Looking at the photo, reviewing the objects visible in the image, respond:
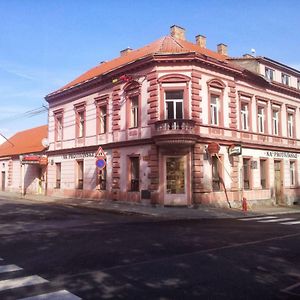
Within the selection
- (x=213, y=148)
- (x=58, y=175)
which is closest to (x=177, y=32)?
(x=213, y=148)

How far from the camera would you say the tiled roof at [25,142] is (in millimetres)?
38044

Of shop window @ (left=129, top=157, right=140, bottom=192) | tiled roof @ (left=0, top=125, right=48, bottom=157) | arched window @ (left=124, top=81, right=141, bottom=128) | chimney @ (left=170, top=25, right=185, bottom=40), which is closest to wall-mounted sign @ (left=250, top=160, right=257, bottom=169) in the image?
shop window @ (left=129, top=157, right=140, bottom=192)

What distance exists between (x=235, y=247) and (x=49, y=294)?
5.51m

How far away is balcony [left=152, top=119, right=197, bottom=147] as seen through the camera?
2183 cm

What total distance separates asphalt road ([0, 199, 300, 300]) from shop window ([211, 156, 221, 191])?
35.7ft

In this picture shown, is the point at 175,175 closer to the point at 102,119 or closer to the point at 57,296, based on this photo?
the point at 102,119

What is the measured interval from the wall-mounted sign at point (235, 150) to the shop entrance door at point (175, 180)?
357 centimetres

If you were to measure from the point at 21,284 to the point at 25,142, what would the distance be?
37313 millimetres

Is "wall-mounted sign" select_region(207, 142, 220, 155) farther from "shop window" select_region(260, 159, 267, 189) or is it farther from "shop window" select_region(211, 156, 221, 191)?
"shop window" select_region(260, 159, 267, 189)

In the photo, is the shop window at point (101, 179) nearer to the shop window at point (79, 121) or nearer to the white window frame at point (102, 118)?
the white window frame at point (102, 118)

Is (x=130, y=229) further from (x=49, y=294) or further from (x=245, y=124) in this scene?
(x=245, y=124)

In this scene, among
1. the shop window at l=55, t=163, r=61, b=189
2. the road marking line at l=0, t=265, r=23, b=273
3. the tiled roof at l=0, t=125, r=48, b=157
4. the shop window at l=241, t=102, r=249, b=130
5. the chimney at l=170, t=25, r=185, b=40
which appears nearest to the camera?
the road marking line at l=0, t=265, r=23, b=273

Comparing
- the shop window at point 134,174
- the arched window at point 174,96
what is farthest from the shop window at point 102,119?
the arched window at point 174,96

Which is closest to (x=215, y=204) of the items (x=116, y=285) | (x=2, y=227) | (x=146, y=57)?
(x=146, y=57)
